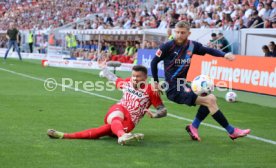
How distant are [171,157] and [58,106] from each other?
18.7 feet

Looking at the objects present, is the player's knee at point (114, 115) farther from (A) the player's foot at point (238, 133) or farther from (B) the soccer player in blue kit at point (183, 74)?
(A) the player's foot at point (238, 133)

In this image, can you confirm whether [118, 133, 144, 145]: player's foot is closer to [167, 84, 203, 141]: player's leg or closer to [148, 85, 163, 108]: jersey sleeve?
[148, 85, 163, 108]: jersey sleeve

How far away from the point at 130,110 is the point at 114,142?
22.3 inches

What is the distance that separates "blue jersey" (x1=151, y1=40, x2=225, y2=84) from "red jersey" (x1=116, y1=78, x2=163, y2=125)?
0.26 m

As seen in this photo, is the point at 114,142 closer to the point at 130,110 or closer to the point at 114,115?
the point at 114,115

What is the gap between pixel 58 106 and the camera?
39.8 ft

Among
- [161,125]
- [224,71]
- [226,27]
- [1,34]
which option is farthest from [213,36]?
[1,34]

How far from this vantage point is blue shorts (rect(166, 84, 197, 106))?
8180mm

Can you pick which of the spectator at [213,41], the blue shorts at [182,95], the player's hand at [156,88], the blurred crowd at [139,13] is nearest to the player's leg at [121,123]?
the player's hand at [156,88]

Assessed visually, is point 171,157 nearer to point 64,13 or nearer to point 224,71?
point 224,71

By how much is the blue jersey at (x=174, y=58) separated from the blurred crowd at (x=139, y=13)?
11918 mm

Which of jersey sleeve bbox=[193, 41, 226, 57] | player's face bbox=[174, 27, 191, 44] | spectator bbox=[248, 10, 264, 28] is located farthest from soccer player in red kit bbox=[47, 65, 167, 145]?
spectator bbox=[248, 10, 264, 28]

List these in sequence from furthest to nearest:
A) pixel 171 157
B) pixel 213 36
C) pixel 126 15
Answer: pixel 126 15, pixel 213 36, pixel 171 157

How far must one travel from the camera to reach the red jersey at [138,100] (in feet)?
26.7
